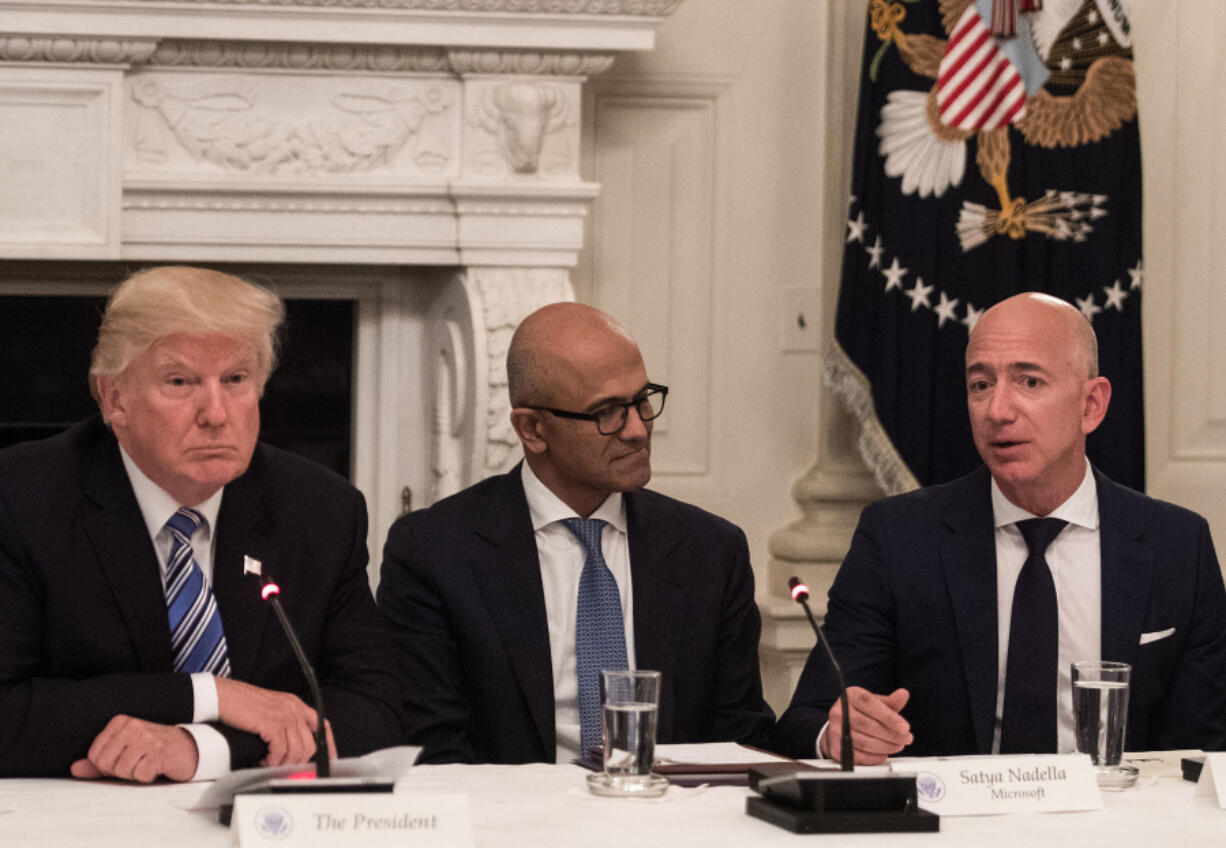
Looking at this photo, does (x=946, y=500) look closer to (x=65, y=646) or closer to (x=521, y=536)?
(x=521, y=536)

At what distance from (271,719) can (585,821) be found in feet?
1.61

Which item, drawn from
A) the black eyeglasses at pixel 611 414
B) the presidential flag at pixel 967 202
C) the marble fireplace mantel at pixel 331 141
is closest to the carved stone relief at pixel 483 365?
the marble fireplace mantel at pixel 331 141

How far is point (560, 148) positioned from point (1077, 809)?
8.28ft

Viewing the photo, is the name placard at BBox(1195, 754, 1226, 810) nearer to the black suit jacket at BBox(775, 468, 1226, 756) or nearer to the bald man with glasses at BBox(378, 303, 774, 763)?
the black suit jacket at BBox(775, 468, 1226, 756)

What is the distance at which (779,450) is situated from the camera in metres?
4.63

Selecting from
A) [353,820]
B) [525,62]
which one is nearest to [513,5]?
[525,62]

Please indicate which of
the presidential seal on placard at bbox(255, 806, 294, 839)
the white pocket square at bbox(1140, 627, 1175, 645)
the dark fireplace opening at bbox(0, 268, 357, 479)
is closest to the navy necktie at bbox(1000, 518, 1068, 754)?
the white pocket square at bbox(1140, 627, 1175, 645)

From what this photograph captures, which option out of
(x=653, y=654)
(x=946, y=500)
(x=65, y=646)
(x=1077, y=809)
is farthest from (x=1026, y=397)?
(x=65, y=646)

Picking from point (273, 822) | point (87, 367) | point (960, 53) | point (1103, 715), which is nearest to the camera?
point (273, 822)

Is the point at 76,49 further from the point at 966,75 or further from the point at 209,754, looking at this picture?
the point at 209,754

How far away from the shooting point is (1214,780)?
200 centimetres

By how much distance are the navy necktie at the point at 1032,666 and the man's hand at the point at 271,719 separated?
112 cm

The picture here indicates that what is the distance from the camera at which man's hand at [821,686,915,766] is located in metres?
2.20

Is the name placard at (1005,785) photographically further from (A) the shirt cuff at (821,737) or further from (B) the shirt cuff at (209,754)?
(B) the shirt cuff at (209,754)
